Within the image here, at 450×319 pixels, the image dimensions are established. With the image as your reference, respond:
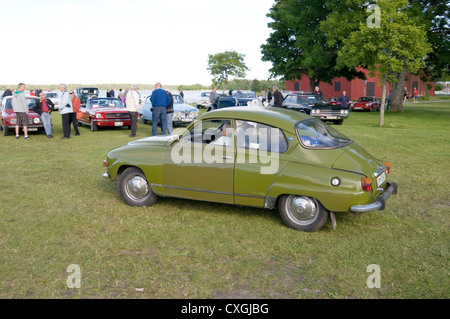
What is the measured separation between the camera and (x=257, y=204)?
571 centimetres

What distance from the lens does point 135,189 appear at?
6.59m

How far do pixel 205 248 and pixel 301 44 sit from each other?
3352cm

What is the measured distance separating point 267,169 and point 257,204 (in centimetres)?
50

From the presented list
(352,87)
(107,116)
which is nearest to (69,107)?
(107,116)

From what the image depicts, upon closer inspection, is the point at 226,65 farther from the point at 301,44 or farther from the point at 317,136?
the point at 317,136

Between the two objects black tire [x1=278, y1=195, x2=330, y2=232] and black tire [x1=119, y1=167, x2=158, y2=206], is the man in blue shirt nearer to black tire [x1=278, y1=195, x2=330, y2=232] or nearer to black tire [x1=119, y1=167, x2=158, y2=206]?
black tire [x1=119, y1=167, x2=158, y2=206]

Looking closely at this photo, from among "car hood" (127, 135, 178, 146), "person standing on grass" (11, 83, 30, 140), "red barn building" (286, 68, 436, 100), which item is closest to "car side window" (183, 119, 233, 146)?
"car hood" (127, 135, 178, 146)

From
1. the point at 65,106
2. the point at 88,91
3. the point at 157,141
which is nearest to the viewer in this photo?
the point at 157,141

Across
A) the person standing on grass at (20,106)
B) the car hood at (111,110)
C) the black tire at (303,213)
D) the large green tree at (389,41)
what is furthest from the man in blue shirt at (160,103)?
the large green tree at (389,41)

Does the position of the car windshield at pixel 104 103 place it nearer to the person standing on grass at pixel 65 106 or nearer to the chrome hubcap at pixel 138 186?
the person standing on grass at pixel 65 106

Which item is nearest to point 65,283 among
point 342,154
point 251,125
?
point 251,125

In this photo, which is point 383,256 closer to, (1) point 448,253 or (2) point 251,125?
(1) point 448,253

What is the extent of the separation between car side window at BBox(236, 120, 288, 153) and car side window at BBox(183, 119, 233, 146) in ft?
0.50

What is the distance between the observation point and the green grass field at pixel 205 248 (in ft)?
13.3
